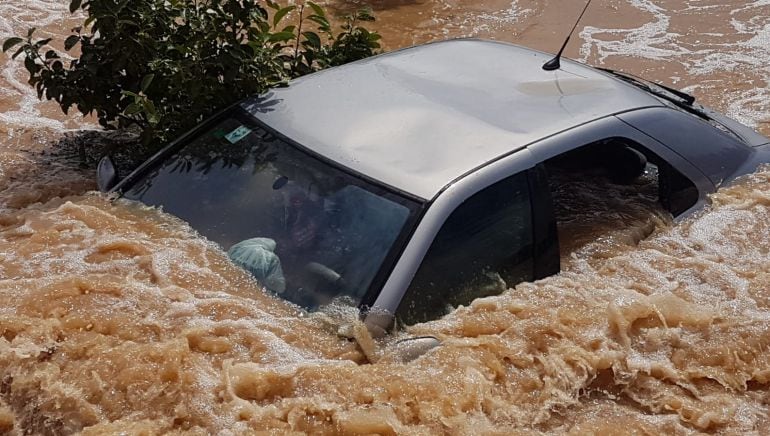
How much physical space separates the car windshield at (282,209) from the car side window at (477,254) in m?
0.16

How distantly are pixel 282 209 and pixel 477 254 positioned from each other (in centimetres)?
80

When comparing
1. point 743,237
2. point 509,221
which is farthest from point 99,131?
point 743,237

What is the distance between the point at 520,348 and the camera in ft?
10.7

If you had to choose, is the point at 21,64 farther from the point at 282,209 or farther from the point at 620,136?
the point at 620,136

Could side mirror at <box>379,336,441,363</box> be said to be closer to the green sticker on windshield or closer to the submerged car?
the submerged car

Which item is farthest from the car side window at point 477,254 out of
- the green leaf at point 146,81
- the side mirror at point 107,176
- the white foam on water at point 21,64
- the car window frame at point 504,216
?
the white foam on water at point 21,64

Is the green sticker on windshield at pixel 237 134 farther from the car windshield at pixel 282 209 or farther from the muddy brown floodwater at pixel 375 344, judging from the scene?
the muddy brown floodwater at pixel 375 344

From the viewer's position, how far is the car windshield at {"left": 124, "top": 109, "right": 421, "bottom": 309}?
3043 mm

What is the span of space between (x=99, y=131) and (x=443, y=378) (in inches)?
144

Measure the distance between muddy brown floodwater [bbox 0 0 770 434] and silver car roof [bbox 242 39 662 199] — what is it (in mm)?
486

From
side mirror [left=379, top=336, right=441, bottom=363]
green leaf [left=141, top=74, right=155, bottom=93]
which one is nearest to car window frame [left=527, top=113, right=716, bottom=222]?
side mirror [left=379, top=336, right=441, bottom=363]

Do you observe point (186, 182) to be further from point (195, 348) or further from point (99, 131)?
point (99, 131)

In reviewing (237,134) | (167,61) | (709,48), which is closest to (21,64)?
(167,61)

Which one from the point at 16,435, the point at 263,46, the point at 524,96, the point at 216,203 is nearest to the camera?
the point at 16,435
